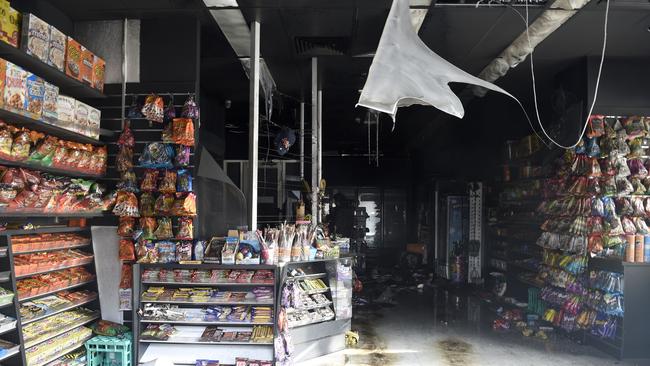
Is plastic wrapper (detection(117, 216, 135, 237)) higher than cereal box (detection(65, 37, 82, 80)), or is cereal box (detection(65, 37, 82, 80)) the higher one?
cereal box (detection(65, 37, 82, 80))

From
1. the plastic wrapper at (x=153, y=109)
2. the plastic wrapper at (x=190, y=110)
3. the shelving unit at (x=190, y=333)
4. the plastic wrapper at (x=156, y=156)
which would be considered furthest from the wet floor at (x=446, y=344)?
the plastic wrapper at (x=153, y=109)

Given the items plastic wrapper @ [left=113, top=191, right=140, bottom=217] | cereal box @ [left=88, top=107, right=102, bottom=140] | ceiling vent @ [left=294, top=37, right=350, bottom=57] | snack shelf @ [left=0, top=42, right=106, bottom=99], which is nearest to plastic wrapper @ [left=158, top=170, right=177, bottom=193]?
plastic wrapper @ [left=113, top=191, right=140, bottom=217]

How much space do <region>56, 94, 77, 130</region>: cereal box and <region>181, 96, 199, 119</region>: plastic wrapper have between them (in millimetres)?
913

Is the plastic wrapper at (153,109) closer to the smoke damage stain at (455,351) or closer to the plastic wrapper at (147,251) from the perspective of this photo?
the plastic wrapper at (147,251)

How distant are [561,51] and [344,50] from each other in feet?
8.38

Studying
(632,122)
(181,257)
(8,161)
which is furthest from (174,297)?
(632,122)

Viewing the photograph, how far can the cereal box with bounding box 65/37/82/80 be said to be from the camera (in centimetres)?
391

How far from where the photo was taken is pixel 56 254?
13.3ft

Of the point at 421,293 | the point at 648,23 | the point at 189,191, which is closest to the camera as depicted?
the point at 189,191

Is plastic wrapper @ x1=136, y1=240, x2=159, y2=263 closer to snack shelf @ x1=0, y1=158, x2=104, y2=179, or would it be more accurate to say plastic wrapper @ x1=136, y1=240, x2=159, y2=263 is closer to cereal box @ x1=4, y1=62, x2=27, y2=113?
snack shelf @ x1=0, y1=158, x2=104, y2=179

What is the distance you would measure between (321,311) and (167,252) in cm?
175

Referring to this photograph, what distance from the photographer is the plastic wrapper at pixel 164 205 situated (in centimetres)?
436

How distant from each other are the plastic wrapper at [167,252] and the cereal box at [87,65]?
1.62 m

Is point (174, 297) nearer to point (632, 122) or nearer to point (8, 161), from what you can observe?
point (8, 161)
